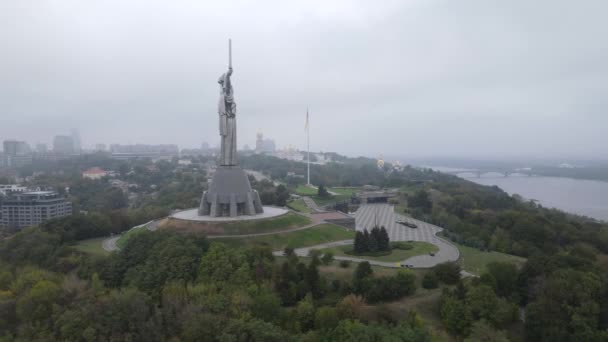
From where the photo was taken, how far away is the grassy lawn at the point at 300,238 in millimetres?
26406

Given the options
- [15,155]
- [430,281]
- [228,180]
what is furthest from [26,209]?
[15,155]

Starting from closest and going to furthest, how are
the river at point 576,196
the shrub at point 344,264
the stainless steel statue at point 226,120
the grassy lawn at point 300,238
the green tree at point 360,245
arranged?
the shrub at point 344,264, the green tree at point 360,245, the grassy lawn at point 300,238, the stainless steel statue at point 226,120, the river at point 576,196

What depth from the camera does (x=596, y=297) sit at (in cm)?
1783

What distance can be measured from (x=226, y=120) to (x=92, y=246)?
12.5m

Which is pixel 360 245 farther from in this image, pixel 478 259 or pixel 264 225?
pixel 478 259

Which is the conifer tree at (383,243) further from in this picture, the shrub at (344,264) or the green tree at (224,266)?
the green tree at (224,266)

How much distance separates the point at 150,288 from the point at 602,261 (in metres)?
23.9

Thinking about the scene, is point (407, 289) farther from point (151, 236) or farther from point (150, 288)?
point (151, 236)

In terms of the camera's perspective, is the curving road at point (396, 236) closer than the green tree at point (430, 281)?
No

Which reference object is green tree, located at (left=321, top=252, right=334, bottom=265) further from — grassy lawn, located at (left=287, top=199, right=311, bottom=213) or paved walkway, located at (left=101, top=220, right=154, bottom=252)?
grassy lawn, located at (left=287, top=199, right=311, bottom=213)

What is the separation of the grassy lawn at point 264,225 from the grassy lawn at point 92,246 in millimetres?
7840

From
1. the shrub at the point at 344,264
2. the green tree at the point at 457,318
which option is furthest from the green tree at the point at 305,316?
the green tree at the point at 457,318

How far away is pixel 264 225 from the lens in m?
28.5

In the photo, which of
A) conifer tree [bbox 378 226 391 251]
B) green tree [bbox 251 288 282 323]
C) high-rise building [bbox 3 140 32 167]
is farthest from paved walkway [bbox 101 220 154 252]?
high-rise building [bbox 3 140 32 167]
